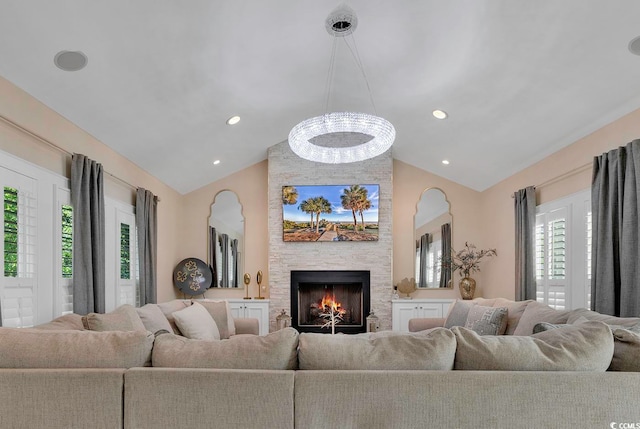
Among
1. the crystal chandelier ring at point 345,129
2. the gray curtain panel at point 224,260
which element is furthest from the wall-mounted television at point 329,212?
the crystal chandelier ring at point 345,129

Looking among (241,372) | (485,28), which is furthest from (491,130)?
(241,372)

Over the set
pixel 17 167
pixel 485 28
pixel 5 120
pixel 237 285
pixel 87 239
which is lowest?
pixel 237 285

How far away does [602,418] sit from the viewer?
6.38 ft

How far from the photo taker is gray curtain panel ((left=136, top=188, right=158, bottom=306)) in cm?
595

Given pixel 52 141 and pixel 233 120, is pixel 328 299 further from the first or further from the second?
pixel 52 141

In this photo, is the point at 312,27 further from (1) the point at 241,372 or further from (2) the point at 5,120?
(1) the point at 241,372

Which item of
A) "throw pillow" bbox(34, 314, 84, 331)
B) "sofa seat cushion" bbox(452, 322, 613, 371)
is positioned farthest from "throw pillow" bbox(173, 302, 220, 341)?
"sofa seat cushion" bbox(452, 322, 613, 371)

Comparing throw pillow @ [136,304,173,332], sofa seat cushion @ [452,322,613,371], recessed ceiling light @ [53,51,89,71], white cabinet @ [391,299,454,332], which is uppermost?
recessed ceiling light @ [53,51,89,71]

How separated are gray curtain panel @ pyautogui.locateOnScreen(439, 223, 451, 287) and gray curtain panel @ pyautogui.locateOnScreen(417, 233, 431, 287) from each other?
0.25 m

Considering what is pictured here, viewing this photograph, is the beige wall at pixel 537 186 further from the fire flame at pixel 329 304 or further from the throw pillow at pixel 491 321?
the fire flame at pixel 329 304

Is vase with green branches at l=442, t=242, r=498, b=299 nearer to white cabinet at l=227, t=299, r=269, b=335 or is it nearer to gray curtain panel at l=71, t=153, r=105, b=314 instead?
white cabinet at l=227, t=299, r=269, b=335

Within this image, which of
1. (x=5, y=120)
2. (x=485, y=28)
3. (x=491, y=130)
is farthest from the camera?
(x=491, y=130)

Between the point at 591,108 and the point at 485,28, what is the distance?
1.34 m

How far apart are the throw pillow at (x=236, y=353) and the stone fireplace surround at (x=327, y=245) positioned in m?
5.43
